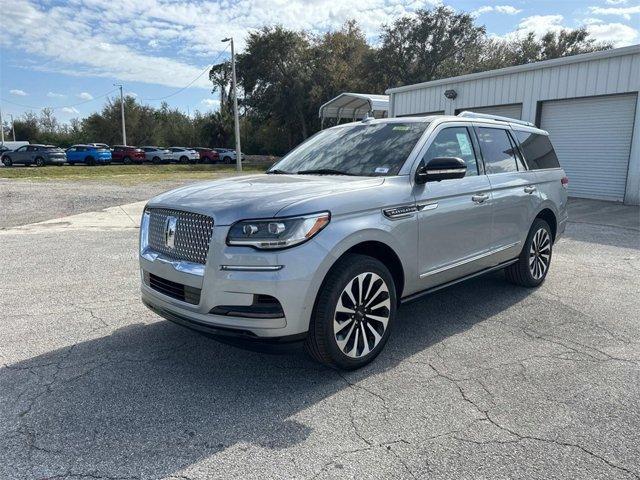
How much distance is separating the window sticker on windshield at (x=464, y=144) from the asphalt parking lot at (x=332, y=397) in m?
1.59

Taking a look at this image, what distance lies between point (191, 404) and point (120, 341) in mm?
1358

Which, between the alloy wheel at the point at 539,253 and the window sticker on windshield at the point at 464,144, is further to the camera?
the alloy wheel at the point at 539,253

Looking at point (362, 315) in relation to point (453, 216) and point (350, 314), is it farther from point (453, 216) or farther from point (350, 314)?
point (453, 216)

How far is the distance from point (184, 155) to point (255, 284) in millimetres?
45510

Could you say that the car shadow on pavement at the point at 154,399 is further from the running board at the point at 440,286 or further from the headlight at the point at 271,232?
the headlight at the point at 271,232

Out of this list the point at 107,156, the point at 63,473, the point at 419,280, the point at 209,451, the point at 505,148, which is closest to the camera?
the point at 63,473

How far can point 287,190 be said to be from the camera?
11.3 ft

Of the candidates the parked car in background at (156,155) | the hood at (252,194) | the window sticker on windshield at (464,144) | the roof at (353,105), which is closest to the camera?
the hood at (252,194)

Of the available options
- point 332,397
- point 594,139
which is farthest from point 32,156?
point 332,397

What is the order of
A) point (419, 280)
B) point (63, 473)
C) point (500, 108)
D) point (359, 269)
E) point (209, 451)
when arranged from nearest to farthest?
point (63, 473) < point (209, 451) < point (359, 269) < point (419, 280) < point (500, 108)

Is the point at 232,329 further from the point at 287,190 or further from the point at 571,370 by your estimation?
the point at 571,370

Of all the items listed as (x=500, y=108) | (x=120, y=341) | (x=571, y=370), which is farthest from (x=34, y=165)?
(x=571, y=370)

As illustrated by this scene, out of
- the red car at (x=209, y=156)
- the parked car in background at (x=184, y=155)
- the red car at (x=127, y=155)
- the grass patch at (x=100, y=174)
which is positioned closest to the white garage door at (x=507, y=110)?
the grass patch at (x=100, y=174)

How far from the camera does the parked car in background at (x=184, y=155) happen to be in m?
45.5
